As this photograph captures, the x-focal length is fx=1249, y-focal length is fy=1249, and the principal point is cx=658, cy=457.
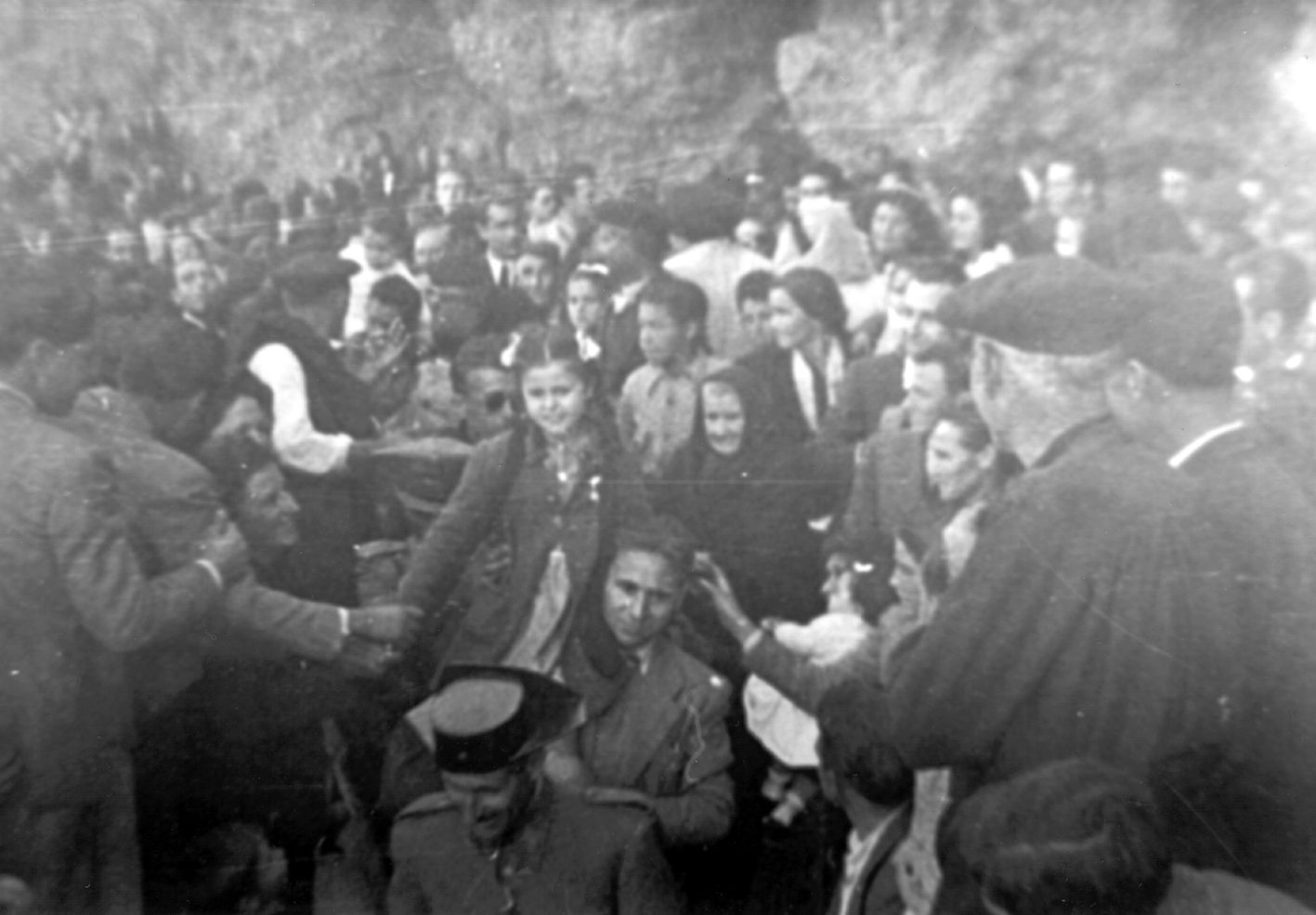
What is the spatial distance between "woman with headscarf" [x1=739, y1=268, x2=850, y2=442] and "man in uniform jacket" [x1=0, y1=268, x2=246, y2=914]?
1.65m

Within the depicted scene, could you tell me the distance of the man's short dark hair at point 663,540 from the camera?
3656 millimetres

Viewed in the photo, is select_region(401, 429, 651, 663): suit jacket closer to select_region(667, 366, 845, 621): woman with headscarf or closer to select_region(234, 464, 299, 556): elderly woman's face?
select_region(667, 366, 845, 621): woman with headscarf

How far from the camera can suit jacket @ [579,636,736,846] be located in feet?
12.1

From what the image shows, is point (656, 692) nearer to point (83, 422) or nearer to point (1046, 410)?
point (1046, 410)

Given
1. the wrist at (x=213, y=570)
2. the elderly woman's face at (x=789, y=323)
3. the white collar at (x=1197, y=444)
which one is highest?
the elderly woman's face at (x=789, y=323)

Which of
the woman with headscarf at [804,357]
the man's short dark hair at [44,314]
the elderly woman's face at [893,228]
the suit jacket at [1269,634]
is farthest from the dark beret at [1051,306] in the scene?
the man's short dark hair at [44,314]

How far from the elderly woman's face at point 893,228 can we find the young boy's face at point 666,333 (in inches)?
24.0

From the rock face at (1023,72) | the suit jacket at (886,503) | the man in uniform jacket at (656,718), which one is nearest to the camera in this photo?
the rock face at (1023,72)

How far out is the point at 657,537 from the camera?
367 centimetres

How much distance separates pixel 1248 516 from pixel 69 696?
3423 millimetres

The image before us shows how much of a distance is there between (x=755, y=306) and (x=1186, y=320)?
120 cm

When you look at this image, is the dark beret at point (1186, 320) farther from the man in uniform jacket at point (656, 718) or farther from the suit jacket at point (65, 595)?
the suit jacket at point (65, 595)

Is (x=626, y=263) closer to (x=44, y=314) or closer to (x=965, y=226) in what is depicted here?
(x=965, y=226)

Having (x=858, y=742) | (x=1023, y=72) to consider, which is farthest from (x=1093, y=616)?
(x=1023, y=72)
